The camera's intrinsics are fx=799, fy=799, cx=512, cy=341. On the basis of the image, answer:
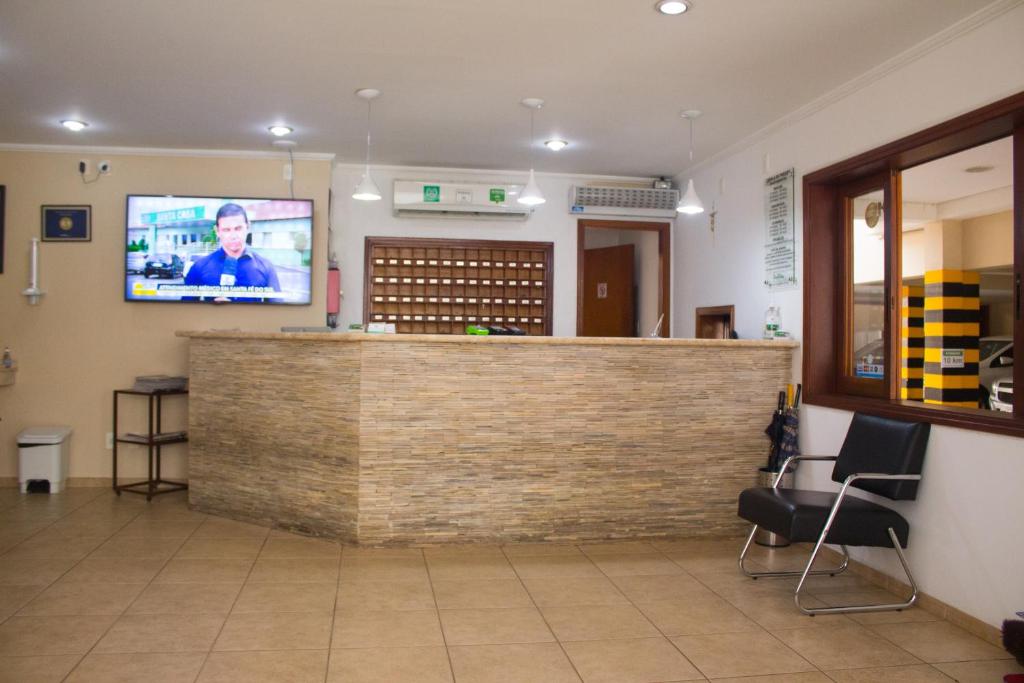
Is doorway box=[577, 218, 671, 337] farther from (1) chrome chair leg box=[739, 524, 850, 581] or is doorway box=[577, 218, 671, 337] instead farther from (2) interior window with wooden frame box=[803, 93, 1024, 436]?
(1) chrome chair leg box=[739, 524, 850, 581]

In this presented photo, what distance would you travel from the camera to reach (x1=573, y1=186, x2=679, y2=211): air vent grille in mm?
6715

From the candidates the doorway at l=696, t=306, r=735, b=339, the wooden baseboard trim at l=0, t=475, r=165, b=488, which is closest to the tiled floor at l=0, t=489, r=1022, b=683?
the wooden baseboard trim at l=0, t=475, r=165, b=488

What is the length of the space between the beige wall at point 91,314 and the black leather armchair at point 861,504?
393 cm

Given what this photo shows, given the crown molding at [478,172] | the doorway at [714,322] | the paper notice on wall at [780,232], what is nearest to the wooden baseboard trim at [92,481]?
the crown molding at [478,172]

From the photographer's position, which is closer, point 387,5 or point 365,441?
point 387,5

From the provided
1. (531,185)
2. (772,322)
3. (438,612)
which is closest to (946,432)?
(772,322)

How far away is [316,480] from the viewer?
455 cm

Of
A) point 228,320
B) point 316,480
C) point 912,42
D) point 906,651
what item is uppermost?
point 912,42

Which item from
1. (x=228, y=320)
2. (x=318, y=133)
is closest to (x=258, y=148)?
(x=318, y=133)

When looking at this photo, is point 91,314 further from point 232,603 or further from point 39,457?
point 232,603

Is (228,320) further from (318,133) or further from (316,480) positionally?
(316,480)

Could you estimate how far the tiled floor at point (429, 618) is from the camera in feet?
9.19

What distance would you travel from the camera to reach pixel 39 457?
19.1ft

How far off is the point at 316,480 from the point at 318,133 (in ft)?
8.28
